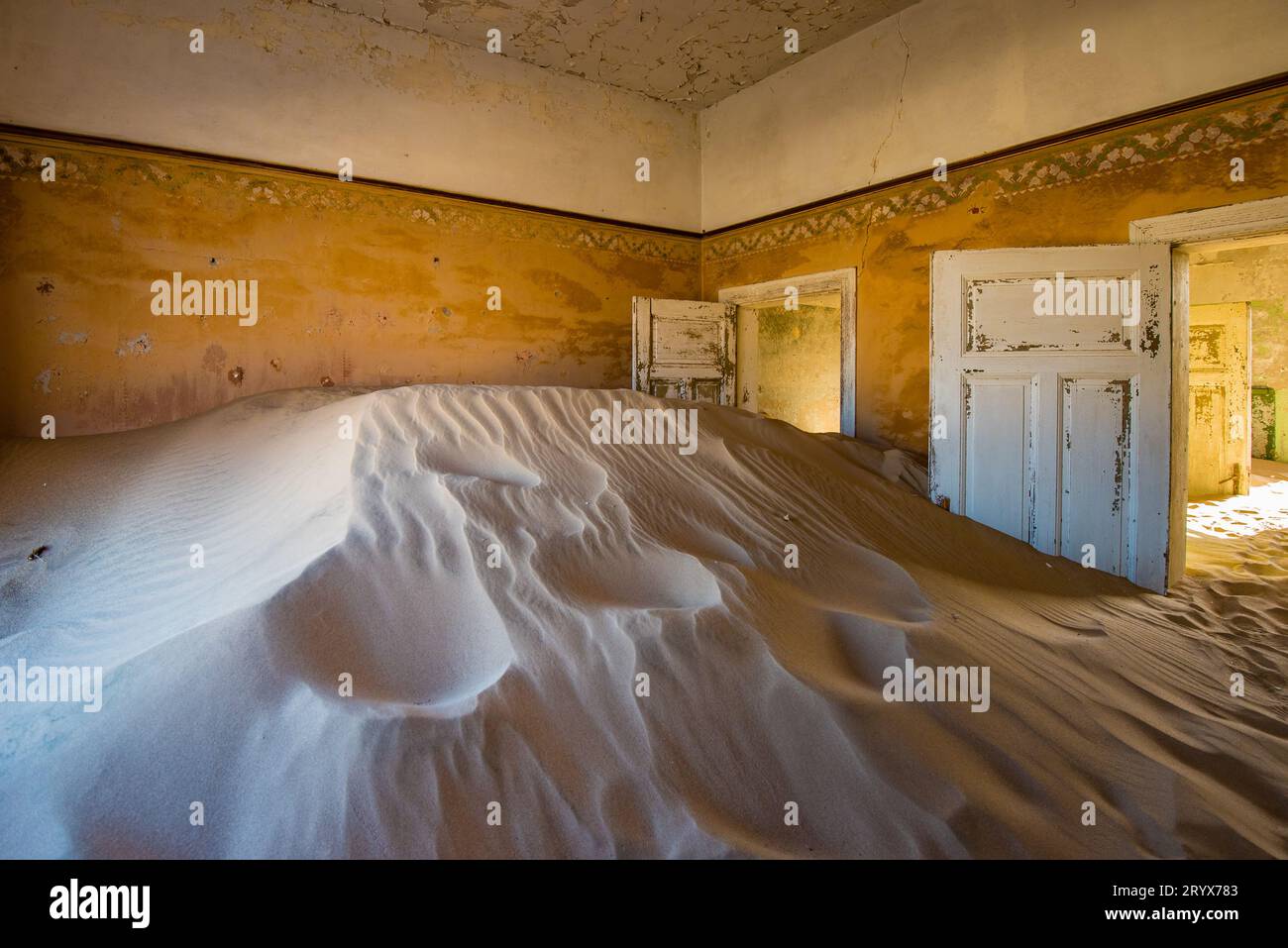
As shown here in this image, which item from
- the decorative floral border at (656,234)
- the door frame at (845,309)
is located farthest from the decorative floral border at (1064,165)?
the door frame at (845,309)

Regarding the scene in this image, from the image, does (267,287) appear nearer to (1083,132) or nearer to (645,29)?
(645,29)

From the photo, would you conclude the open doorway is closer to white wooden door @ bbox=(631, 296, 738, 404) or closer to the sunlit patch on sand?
the sunlit patch on sand

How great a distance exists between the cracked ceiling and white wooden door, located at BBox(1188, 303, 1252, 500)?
5431 mm

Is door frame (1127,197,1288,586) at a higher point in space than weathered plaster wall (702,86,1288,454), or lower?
lower

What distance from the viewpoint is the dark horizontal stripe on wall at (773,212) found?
14.1 feet

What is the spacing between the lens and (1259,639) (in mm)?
3336

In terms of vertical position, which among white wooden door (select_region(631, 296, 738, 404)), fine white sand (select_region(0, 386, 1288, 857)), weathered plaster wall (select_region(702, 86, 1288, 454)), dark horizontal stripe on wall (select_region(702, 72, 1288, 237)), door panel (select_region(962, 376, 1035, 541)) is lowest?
fine white sand (select_region(0, 386, 1288, 857))

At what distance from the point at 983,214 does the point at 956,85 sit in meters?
1.13

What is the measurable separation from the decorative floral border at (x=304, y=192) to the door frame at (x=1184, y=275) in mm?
4828

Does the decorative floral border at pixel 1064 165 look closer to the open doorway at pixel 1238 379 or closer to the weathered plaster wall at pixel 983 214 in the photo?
the weathered plaster wall at pixel 983 214

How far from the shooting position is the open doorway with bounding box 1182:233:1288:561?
769cm

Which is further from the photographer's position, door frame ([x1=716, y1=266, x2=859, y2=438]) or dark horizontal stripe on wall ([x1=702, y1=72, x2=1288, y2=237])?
door frame ([x1=716, y1=266, x2=859, y2=438])

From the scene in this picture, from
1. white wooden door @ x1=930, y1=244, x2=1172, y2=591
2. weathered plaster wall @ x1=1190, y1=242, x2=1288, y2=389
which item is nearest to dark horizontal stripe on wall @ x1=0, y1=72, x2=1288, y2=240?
white wooden door @ x1=930, y1=244, x2=1172, y2=591

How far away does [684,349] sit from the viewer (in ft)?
24.2
